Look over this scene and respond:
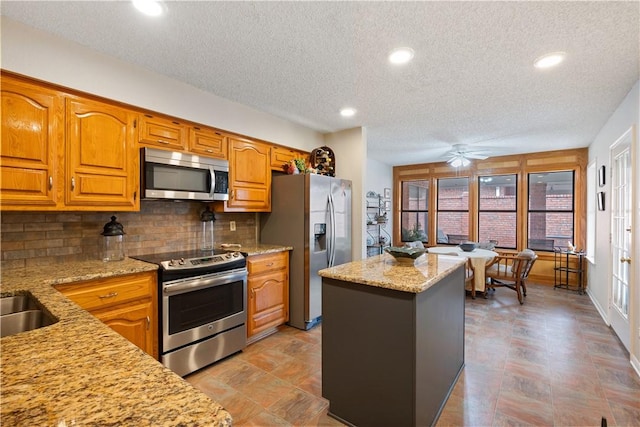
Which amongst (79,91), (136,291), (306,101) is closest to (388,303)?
(136,291)

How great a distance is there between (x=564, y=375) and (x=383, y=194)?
15.5 feet

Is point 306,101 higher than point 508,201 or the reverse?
higher

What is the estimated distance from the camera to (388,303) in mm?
1668

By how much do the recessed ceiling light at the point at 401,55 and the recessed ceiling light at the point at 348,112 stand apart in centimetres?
107

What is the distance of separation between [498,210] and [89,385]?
22.1 ft

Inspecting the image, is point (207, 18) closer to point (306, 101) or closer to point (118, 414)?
point (306, 101)

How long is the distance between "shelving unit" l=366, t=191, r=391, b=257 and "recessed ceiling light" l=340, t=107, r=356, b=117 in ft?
9.34

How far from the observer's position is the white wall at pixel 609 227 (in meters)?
2.50

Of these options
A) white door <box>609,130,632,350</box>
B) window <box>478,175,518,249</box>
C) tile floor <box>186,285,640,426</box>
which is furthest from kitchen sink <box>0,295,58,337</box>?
window <box>478,175,518,249</box>

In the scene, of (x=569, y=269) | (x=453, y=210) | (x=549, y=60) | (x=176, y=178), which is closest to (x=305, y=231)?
(x=176, y=178)

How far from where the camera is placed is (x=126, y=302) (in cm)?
209

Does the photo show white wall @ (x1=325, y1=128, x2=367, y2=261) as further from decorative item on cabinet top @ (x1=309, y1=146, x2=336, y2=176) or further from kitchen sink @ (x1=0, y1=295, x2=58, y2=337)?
kitchen sink @ (x1=0, y1=295, x2=58, y2=337)

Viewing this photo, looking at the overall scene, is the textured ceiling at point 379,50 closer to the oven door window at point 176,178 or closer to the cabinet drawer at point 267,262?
the oven door window at point 176,178

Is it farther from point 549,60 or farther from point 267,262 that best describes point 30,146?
point 549,60
